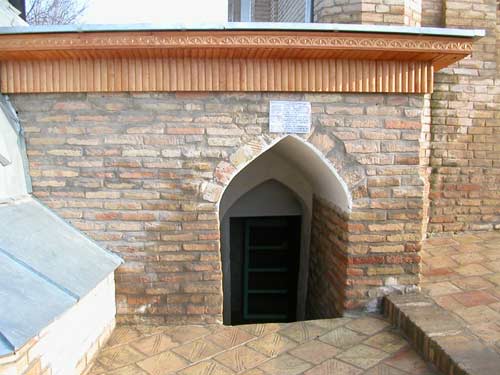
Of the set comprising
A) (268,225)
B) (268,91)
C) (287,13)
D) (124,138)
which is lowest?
(268,225)

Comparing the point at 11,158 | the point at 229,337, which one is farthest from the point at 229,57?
the point at 229,337

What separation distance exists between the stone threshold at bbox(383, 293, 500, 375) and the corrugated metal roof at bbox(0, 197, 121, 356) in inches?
95.8

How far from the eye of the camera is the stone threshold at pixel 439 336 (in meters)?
2.69

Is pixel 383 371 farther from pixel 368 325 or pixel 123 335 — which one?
pixel 123 335

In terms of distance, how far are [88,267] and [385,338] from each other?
243cm

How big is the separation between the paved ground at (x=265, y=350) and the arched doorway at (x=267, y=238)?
1.84m

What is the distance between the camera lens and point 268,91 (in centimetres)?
348

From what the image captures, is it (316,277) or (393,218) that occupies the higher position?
(393,218)

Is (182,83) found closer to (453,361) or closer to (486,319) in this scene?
(453,361)

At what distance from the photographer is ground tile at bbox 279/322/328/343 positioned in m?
3.46

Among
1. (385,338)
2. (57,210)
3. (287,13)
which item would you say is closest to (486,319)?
(385,338)

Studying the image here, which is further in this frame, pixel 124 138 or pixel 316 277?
pixel 316 277

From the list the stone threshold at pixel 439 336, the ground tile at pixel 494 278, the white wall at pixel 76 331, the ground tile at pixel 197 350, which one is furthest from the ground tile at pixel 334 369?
the ground tile at pixel 494 278

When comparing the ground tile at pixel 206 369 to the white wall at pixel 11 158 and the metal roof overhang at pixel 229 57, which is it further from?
the metal roof overhang at pixel 229 57
